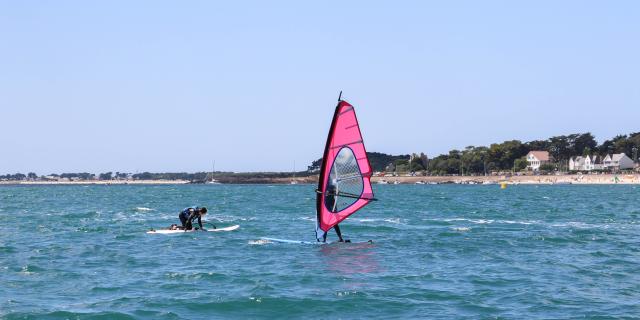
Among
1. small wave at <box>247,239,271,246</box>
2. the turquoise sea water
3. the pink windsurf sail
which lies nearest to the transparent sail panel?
the pink windsurf sail

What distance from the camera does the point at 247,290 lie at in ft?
66.1

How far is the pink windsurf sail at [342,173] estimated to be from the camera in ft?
95.7

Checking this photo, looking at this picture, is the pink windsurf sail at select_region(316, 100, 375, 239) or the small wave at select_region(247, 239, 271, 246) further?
the small wave at select_region(247, 239, 271, 246)

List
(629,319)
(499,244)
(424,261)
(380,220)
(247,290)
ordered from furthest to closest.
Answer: (380,220) < (499,244) < (424,261) < (247,290) < (629,319)

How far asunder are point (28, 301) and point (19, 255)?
9868mm

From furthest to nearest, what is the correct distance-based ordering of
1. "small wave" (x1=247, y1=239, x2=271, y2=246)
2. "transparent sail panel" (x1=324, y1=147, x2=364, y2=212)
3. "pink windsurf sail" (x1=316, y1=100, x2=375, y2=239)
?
"small wave" (x1=247, y1=239, x2=271, y2=246) < "transparent sail panel" (x1=324, y1=147, x2=364, y2=212) < "pink windsurf sail" (x1=316, y1=100, x2=375, y2=239)

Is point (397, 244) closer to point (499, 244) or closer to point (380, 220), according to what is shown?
point (499, 244)

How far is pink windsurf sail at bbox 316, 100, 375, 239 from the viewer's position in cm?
2917

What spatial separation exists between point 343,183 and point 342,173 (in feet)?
1.23

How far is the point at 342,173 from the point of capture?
29.8 meters

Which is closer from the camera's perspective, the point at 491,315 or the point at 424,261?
the point at 491,315

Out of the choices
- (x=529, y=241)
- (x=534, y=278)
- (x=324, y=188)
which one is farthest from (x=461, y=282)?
(x=529, y=241)

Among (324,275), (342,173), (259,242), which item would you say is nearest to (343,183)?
(342,173)

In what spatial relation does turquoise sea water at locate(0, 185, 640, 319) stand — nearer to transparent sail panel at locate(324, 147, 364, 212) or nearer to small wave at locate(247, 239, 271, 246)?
small wave at locate(247, 239, 271, 246)
